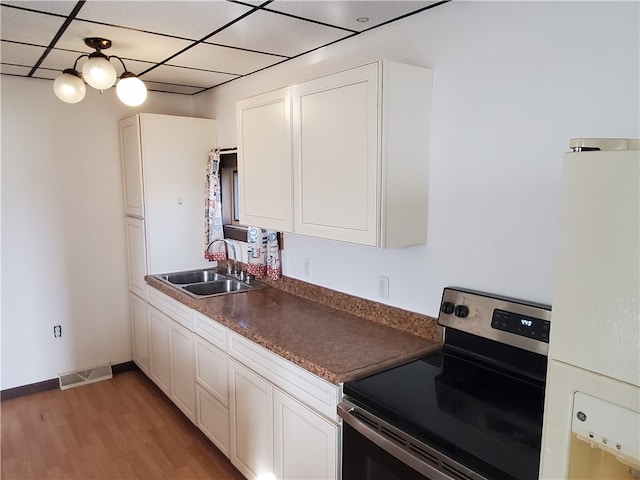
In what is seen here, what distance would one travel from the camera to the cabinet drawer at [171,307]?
2.81 metres

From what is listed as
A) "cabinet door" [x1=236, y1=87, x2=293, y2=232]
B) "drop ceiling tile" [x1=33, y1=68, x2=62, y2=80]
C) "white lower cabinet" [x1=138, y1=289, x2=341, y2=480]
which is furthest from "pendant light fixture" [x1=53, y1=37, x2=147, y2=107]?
"white lower cabinet" [x1=138, y1=289, x2=341, y2=480]

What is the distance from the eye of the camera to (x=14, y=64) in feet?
9.17

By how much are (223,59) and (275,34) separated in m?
0.59

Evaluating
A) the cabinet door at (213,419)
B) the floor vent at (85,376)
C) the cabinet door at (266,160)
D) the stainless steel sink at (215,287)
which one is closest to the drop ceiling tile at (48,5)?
the cabinet door at (266,160)

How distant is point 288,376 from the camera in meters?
1.94

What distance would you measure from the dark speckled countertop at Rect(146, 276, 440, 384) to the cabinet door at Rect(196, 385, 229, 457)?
50 cm

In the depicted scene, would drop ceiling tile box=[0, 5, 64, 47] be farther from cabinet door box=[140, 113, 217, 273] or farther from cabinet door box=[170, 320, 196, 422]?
cabinet door box=[170, 320, 196, 422]

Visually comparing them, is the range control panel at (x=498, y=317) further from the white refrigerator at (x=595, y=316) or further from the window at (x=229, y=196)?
the window at (x=229, y=196)

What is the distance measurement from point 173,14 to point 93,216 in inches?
83.9

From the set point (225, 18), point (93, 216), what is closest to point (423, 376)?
point (225, 18)

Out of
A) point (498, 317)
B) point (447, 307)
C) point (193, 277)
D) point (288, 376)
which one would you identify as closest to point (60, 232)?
point (193, 277)

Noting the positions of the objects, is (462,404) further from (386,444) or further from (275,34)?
(275,34)

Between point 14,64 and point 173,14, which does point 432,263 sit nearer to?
point 173,14

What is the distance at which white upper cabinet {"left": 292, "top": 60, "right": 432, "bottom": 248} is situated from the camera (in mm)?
1805
